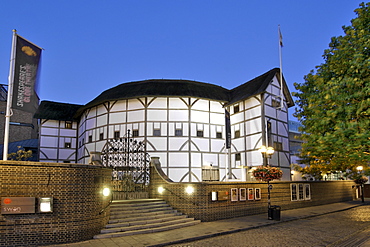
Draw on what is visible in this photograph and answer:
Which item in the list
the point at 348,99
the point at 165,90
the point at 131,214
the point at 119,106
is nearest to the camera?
the point at 348,99

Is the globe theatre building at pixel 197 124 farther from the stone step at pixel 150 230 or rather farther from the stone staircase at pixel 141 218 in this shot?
the stone step at pixel 150 230

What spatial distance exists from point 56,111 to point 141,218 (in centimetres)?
2332

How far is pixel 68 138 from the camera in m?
31.7

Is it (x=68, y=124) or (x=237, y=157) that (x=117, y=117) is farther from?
(x=237, y=157)

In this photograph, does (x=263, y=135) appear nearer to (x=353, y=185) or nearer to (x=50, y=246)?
(x=353, y=185)

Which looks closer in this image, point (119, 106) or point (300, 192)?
point (300, 192)

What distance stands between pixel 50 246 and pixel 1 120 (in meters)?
38.2

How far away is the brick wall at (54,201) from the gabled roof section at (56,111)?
74.7 feet

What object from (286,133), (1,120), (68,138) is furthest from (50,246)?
(1,120)

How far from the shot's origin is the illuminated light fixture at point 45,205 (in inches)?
372

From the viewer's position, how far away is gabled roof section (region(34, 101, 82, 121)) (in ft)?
101

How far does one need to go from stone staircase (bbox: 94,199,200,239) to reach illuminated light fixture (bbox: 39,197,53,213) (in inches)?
76.4

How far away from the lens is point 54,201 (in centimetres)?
971

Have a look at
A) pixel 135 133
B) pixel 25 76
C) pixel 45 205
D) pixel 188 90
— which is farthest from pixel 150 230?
pixel 188 90
